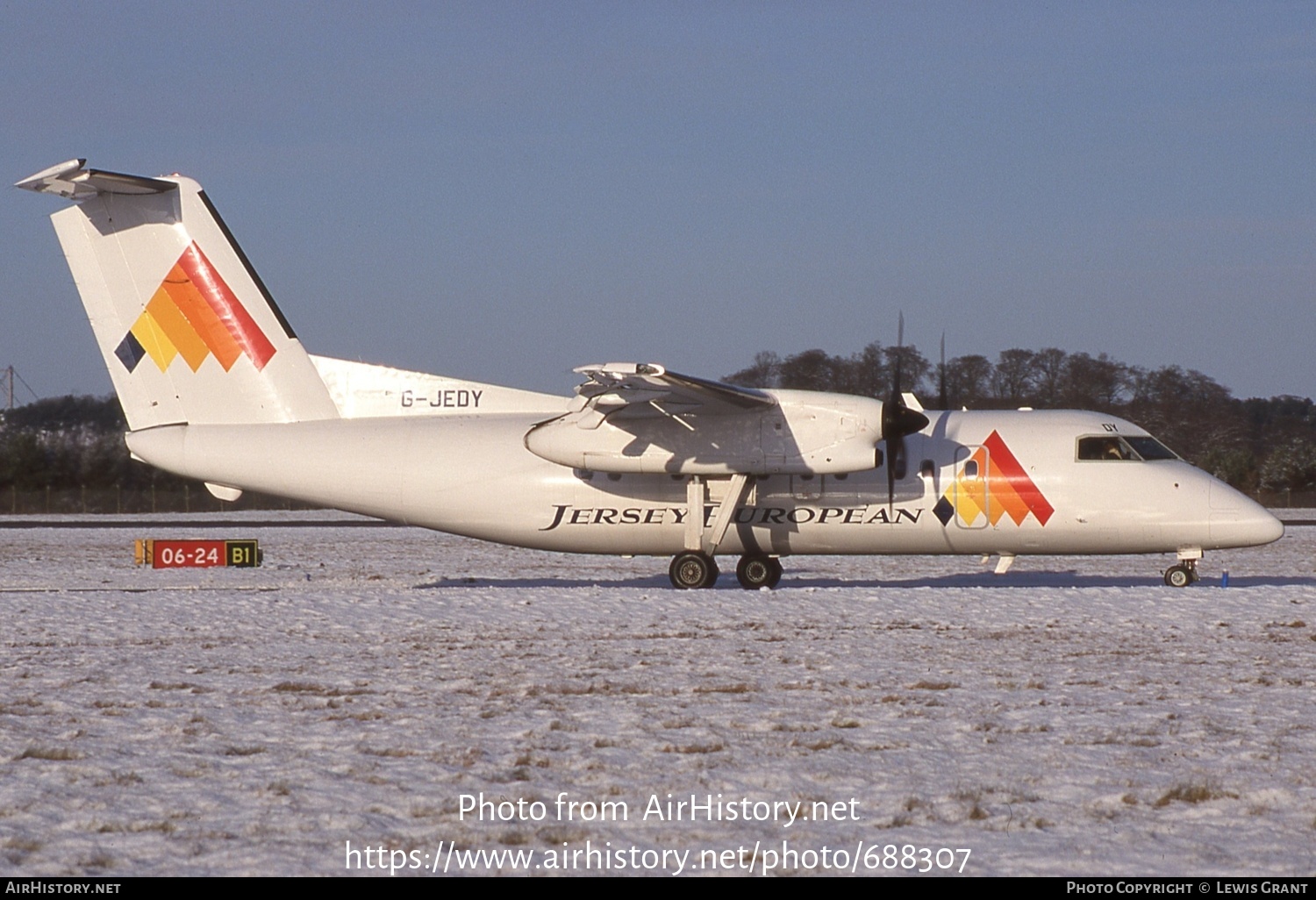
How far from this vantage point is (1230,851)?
5.82 metres

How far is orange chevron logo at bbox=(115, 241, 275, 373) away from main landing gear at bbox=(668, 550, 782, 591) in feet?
23.9

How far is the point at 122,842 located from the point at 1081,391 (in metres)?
70.0

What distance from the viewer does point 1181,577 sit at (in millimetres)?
20328

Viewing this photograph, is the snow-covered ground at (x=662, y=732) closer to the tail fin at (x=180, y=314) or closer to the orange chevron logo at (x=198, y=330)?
the tail fin at (x=180, y=314)

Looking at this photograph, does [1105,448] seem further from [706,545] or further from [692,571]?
[692,571]

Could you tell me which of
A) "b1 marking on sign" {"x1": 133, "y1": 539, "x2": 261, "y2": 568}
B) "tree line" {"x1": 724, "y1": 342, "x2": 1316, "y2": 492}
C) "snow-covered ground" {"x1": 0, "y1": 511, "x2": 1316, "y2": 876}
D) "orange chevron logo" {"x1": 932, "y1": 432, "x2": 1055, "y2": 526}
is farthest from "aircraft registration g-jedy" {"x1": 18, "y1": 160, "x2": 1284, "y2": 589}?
"tree line" {"x1": 724, "y1": 342, "x2": 1316, "y2": 492}

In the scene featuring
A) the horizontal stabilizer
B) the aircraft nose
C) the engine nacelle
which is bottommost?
the aircraft nose

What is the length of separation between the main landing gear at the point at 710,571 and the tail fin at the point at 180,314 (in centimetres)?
613

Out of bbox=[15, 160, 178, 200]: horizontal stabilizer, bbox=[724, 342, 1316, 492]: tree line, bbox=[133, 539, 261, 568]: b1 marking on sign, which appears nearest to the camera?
bbox=[15, 160, 178, 200]: horizontal stabilizer

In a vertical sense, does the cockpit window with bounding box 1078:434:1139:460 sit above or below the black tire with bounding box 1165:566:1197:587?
above

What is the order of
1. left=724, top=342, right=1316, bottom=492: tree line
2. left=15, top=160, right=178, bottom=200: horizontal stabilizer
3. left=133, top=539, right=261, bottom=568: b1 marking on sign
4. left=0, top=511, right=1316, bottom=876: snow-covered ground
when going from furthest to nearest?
left=724, top=342, right=1316, bottom=492: tree line < left=133, top=539, right=261, bottom=568: b1 marking on sign < left=15, top=160, right=178, bottom=200: horizontal stabilizer < left=0, top=511, right=1316, bottom=876: snow-covered ground

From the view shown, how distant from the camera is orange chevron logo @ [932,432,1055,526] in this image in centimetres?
1973

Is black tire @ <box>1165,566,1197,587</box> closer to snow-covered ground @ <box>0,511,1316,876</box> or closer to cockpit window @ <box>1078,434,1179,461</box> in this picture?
cockpit window @ <box>1078,434,1179,461</box>
